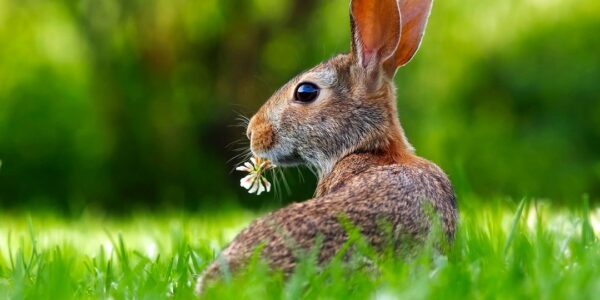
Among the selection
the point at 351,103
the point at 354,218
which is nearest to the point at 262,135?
the point at 351,103

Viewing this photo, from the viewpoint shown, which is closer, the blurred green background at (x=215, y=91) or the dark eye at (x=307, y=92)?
the dark eye at (x=307, y=92)

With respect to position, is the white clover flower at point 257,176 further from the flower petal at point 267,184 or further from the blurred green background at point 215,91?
the blurred green background at point 215,91

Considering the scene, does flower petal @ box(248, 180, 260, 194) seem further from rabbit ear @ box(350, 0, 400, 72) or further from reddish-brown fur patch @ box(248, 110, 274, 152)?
rabbit ear @ box(350, 0, 400, 72)

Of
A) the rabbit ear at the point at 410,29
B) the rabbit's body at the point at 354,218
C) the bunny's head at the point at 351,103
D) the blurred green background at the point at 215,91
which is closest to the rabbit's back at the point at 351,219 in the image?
the rabbit's body at the point at 354,218

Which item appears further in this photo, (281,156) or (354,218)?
(281,156)

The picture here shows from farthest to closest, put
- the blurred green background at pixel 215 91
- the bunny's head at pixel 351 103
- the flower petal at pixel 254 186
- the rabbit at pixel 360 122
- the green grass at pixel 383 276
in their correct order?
the blurred green background at pixel 215 91
the flower petal at pixel 254 186
the bunny's head at pixel 351 103
the rabbit at pixel 360 122
the green grass at pixel 383 276

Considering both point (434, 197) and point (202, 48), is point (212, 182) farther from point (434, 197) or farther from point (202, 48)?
point (434, 197)

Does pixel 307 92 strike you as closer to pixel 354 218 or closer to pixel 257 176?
pixel 257 176
